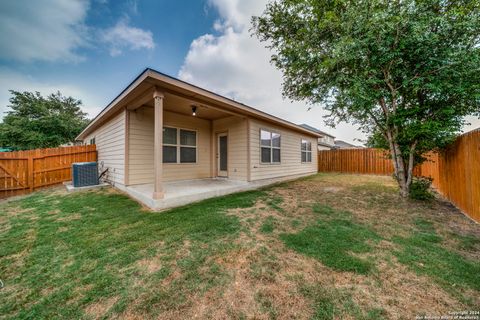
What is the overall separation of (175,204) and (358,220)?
152 inches

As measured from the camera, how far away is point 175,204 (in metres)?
4.31

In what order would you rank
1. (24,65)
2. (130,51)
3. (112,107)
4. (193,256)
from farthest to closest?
(24,65) → (130,51) → (112,107) → (193,256)

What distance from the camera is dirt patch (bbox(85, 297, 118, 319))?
1.47 meters

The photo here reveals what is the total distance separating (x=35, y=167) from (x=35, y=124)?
10.8 meters

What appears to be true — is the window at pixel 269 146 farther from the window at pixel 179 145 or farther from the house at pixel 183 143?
the window at pixel 179 145

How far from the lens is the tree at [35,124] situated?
13.1 meters

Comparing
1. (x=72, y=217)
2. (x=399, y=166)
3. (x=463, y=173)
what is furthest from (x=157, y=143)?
(x=463, y=173)

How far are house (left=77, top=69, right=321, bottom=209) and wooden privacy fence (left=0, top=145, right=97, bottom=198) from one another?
1040 millimetres

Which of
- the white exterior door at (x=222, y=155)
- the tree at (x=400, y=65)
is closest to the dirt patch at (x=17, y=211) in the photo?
the white exterior door at (x=222, y=155)

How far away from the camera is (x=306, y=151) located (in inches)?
431

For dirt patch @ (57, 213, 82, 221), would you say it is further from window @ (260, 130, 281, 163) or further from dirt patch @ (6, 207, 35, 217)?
window @ (260, 130, 281, 163)

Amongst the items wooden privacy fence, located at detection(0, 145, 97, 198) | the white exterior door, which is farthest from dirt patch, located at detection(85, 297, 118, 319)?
wooden privacy fence, located at detection(0, 145, 97, 198)

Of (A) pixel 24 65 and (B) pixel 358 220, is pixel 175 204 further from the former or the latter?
(A) pixel 24 65

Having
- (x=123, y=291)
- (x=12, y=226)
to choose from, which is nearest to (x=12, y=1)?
(x=12, y=226)
